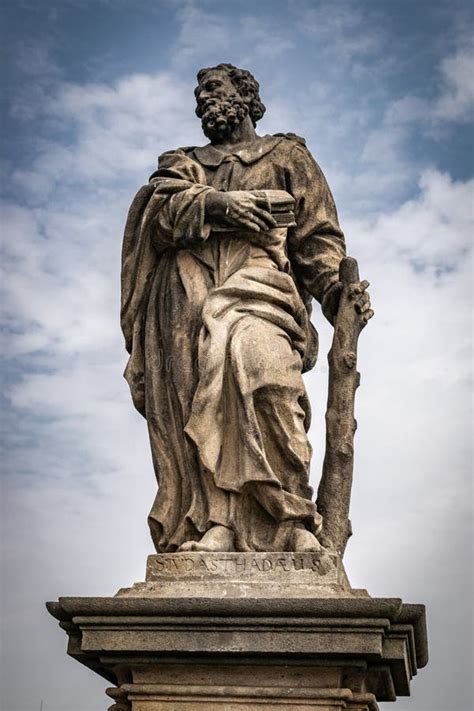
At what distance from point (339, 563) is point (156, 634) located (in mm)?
1284

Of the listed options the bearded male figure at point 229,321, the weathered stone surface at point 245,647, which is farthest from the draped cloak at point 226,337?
the weathered stone surface at point 245,647

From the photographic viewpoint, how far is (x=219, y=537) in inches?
283

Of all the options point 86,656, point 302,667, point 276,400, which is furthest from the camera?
point 276,400

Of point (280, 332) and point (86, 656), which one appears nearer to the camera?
point (86, 656)

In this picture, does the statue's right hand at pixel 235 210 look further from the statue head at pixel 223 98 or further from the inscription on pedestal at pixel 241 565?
the inscription on pedestal at pixel 241 565

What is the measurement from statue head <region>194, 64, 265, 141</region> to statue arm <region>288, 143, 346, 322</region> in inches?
21.5

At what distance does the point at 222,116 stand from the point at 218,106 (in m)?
0.08

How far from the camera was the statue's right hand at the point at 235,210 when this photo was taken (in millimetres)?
7898

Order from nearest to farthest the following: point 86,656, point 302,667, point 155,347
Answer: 1. point 302,667
2. point 86,656
3. point 155,347

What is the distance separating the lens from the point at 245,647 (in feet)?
→ 21.2

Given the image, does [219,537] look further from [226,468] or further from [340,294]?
[340,294]

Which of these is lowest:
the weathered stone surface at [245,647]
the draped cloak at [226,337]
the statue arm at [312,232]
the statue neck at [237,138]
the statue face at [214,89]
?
the weathered stone surface at [245,647]

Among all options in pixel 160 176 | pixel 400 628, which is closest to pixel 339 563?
pixel 400 628

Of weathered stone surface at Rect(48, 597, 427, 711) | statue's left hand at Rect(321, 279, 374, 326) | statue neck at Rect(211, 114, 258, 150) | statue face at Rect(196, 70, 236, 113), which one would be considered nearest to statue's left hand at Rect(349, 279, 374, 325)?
statue's left hand at Rect(321, 279, 374, 326)
